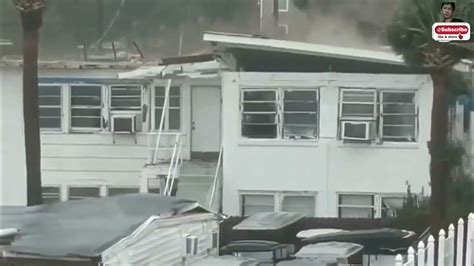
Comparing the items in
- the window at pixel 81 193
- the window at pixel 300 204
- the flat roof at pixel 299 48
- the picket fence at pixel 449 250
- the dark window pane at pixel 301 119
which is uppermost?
the flat roof at pixel 299 48

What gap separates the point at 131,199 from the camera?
14.9 feet

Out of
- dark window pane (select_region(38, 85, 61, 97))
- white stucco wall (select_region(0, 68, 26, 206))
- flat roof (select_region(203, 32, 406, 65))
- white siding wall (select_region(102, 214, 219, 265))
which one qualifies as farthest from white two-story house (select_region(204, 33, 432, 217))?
white stucco wall (select_region(0, 68, 26, 206))

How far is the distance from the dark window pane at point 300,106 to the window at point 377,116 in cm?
14

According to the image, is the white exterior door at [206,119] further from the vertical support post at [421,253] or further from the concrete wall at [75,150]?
the vertical support post at [421,253]

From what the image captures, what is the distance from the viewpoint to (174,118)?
4.50 metres

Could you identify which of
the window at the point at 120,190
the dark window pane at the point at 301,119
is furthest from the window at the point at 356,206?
the window at the point at 120,190

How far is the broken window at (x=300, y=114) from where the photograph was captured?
4480mm

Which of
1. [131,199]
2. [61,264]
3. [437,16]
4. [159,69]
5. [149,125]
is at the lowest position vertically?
[61,264]

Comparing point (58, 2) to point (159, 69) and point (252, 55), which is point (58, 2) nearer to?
point (159, 69)

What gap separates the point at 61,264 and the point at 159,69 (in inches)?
44.7

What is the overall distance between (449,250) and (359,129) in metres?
0.88

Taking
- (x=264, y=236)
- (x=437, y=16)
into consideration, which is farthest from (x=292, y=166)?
(x=437, y=16)

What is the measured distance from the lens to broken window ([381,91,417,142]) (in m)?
4.43

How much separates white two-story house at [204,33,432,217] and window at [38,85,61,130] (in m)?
0.86
